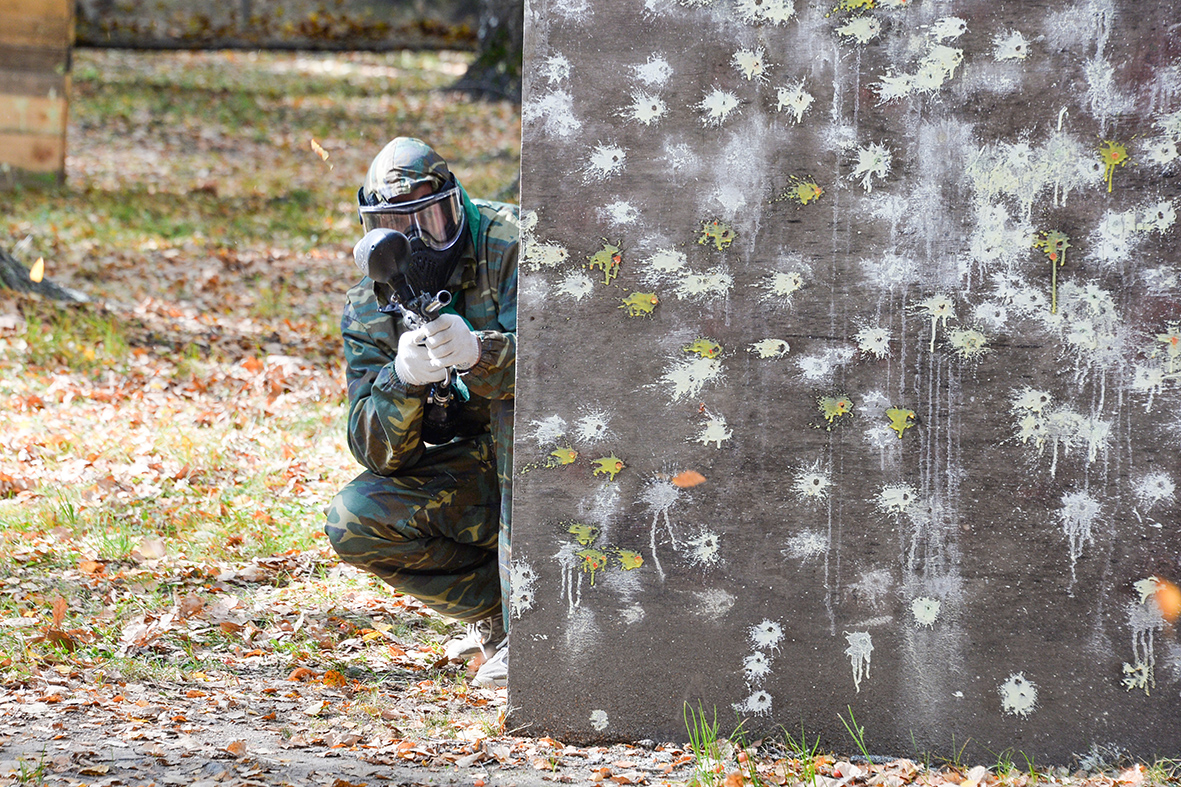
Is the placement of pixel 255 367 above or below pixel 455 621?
above

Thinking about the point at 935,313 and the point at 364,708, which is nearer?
the point at 935,313

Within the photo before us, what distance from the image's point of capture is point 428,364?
306cm

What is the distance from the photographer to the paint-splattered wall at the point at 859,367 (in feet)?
9.11

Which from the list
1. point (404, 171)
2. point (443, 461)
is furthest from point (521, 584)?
point (404, 171)

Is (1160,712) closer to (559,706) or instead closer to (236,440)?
(559,706)

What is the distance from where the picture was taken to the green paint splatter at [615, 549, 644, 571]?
2986 millimetres

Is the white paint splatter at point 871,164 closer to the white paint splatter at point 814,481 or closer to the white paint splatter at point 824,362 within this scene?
the white paint splatter at point 824,362

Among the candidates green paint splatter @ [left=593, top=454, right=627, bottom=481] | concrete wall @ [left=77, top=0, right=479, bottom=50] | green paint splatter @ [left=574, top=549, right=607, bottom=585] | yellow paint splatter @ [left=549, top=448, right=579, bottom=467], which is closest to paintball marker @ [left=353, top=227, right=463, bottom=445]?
yellow paint splatter @ [left=549, top=448, right=579, bottom=467]

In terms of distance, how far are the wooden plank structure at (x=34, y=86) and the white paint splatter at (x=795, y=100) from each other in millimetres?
9179

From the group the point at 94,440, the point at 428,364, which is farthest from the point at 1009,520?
the point at 94,440

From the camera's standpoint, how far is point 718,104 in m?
2.83

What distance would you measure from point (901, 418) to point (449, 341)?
1204mm

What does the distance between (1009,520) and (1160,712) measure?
63 centimetres

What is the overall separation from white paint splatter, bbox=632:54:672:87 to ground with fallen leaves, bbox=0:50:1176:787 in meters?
1.74
